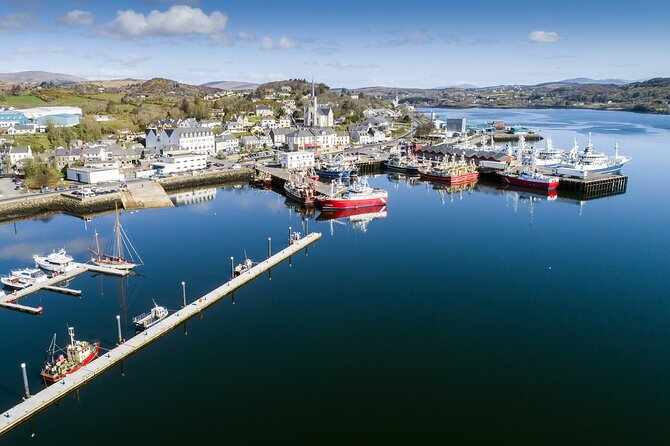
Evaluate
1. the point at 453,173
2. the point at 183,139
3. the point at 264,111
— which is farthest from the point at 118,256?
the point at 264,111

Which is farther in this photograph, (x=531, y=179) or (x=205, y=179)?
(x=205, y=179)

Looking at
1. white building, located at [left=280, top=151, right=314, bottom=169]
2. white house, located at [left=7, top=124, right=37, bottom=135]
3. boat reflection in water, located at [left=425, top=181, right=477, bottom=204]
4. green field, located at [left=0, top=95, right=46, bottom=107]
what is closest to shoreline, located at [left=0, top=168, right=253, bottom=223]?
white building, located at [left=280, top=151, right=314, bottom=169]

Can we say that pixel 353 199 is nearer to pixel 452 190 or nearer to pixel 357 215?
pixel 357 215

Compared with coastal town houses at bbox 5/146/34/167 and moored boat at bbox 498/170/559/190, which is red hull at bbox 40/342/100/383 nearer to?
coastal town houses at bbox 5/146/34/167

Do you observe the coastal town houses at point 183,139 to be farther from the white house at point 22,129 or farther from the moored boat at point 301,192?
the moored boat at point 301,192

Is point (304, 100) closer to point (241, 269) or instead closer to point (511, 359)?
point (241, 269)

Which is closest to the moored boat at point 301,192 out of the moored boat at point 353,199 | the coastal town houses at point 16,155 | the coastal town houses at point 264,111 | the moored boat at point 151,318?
the moored boat at point 353,199
